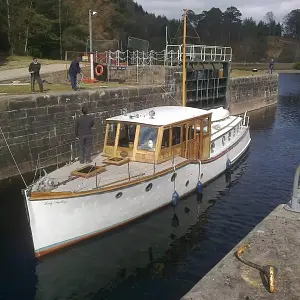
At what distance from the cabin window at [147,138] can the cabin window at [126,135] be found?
1.14ft

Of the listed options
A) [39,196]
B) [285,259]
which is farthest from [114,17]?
[285,259]

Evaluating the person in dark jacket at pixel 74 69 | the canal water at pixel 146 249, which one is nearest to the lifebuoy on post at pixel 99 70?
the person in dark jacket at pixel 74 69

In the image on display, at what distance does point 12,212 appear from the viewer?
12.6m

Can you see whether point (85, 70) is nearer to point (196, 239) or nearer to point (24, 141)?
point (24, 141)

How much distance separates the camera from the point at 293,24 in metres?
164

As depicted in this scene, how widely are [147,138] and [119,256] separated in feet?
13.4

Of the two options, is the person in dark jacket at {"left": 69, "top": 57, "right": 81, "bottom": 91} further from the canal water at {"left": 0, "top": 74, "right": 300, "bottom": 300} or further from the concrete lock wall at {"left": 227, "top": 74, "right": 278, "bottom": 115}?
the concrete lock wall at {"left": 227, "top": 74, "right": 278, "bottom": 115}

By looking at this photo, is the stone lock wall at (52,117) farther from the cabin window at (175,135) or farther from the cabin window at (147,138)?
the cabin window at (175,135)

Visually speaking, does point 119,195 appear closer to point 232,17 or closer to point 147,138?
point 147,138

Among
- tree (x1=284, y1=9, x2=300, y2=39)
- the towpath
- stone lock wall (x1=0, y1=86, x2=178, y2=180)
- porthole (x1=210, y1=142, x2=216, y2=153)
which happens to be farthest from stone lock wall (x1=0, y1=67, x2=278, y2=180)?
tree (x1=284, y1=9, x2=300, y2=39)

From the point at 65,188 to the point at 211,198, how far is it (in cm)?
604

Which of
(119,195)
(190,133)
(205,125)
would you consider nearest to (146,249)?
(119,195)

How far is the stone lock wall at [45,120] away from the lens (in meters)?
15.2

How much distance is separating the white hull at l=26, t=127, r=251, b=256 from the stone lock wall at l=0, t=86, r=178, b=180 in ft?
20.4
